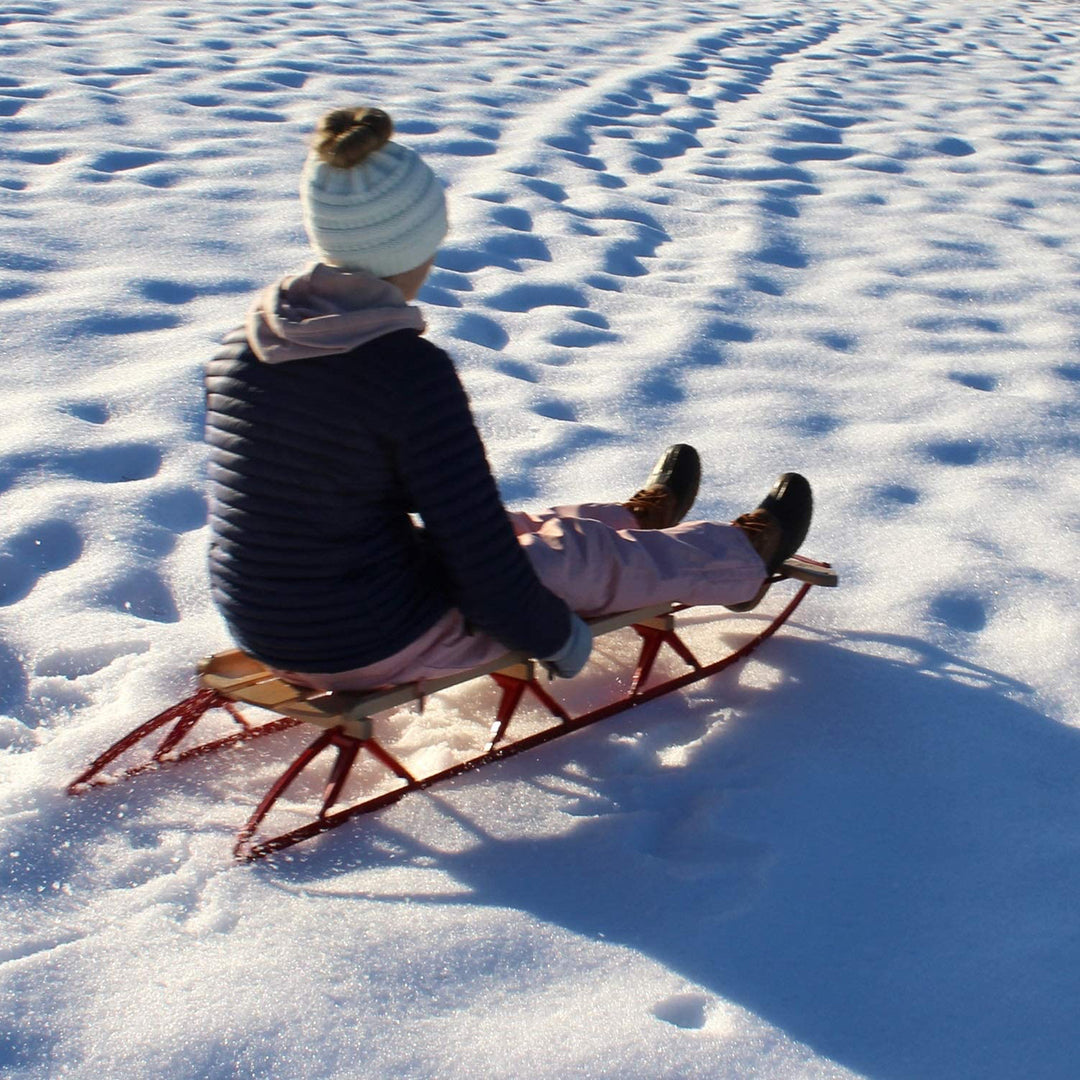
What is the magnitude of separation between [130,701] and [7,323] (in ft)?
7.24

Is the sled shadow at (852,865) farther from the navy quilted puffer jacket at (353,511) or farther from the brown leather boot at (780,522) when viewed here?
the navy quilted puffer jacket at (353,511)

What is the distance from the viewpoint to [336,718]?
7.32ft

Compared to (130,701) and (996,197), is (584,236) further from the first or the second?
(130,701)

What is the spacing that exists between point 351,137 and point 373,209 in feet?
0.39

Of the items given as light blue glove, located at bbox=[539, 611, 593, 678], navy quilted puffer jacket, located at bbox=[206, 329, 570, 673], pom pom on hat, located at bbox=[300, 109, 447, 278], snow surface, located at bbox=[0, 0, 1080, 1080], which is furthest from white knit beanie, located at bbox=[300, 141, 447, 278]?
snow surface, located at bbox=[0, 0, 1080, 1080]

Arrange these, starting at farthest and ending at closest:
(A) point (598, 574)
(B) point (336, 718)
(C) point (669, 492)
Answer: (C) point (669, 492)
(A) point (598, 574)
(B) point (336, 718)

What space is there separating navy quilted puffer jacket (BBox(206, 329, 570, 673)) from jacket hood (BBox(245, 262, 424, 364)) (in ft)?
0.08

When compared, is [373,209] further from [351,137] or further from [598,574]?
[598,574]

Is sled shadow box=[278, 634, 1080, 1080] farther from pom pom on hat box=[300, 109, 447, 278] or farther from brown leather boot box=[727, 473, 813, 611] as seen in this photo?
pom pom on hat box=[300, 109, 447, 278]

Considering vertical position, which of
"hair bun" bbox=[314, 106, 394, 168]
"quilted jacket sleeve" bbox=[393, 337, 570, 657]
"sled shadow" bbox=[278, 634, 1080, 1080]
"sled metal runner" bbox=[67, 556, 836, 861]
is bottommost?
"sled shadow" bbox=[278, 634, 1080, 1080]

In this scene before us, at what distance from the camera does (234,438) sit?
209 cm

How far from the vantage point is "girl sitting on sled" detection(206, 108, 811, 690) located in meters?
2.02

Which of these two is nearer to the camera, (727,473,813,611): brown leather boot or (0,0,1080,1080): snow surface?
(0,0,1080,1080): snow surface

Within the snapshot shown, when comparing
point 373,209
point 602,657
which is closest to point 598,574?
point 602,657
